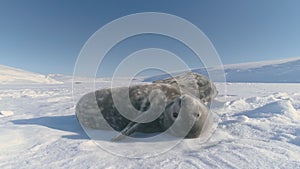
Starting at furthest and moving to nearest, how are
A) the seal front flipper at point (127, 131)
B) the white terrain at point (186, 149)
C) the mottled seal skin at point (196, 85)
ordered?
1. the mottled seal skin at point (196, 85)
2. the seal front flipper at point (127, 131)
3. the white terrain at point (186, 149)

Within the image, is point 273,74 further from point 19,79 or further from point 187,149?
point 19,79

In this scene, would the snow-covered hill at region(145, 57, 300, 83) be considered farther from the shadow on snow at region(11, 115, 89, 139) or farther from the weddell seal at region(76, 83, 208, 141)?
the shadow on snow at region(11, 115, 89, 139)

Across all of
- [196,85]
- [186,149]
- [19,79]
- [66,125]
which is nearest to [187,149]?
[186,149]

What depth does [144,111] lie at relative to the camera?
349 cm

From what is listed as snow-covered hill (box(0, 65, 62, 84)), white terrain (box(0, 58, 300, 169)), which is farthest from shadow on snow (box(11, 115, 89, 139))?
snow-covered hill (box(0, 65, 62, 84))

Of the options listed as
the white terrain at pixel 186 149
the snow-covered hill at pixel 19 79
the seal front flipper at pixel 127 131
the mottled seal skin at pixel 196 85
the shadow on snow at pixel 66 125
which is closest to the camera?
the white terrain at pixel 186 149

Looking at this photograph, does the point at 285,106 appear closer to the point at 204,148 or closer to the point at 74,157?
the point at 204,148

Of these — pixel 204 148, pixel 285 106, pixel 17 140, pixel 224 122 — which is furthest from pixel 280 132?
pixel 17 140

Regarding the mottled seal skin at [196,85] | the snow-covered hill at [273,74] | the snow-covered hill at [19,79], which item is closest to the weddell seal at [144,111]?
the mottled seal skin at [196,85]

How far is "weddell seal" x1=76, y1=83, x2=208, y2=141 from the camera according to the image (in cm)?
276

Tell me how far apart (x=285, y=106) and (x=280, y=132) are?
54.7 inches

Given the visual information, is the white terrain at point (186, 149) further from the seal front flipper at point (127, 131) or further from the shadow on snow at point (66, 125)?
the seal front flipper at point (127, 131)

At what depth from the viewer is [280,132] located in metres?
2.84

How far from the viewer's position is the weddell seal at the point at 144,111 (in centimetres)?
276
